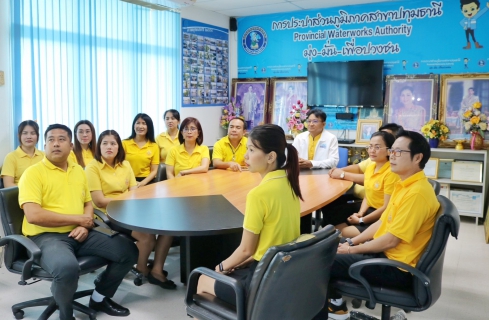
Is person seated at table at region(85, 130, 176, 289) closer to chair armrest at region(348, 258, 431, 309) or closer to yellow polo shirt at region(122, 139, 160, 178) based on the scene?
yellow polo shirt at region(122, 139, 160, 178)

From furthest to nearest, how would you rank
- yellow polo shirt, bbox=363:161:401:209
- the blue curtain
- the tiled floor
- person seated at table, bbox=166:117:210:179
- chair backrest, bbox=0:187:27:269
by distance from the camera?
the blue curtain → person seated at table, bbox=166:117:210:179 → yellow polo shirt, bbox=363:161:401:209 → the tiled floor → chair backrest, bbox=0:187:27:269

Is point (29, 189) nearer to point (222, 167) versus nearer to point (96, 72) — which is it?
point (222, 167)

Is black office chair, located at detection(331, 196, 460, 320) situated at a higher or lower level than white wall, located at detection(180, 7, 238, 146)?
lower

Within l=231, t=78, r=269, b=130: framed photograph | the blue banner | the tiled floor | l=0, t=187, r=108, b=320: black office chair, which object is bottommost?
the tiled floor

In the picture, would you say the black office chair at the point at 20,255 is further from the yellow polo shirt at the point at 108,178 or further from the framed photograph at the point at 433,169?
the framed photograph at the point at 433,169

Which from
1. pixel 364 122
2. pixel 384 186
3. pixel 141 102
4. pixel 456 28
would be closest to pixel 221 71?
pixel 141 102

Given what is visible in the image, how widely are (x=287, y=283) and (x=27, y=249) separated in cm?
170

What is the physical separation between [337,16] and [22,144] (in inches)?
182

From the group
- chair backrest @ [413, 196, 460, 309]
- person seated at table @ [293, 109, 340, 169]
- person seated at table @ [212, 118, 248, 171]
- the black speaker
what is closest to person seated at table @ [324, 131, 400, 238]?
chair backrest @ [413, 196, 460, 309]

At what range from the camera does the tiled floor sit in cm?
311

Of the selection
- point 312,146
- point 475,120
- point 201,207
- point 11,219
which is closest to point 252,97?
point 312,146

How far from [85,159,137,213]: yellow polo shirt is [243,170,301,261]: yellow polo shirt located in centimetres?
176

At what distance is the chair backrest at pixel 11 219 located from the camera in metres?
2.78

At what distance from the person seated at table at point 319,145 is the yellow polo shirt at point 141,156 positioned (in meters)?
1.50
